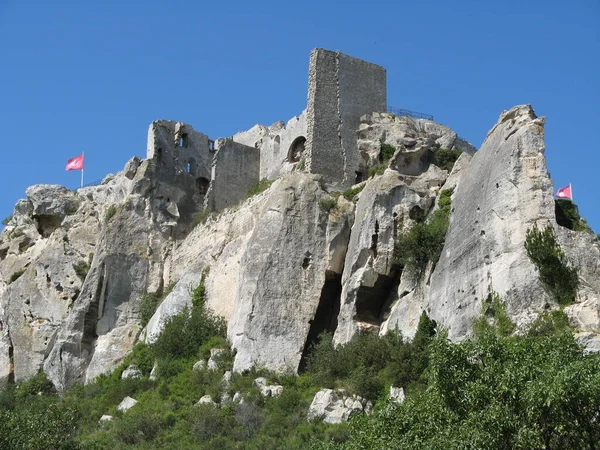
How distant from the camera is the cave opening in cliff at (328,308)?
35.9 m

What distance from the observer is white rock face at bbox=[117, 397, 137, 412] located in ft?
116

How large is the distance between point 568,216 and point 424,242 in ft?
15.9

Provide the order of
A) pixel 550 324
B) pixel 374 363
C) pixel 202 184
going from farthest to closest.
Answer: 1. pixel 202 184
2. pixel 374 363
3. pixel 550 324

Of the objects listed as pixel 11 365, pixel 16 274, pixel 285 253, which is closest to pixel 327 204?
pixel 285 253

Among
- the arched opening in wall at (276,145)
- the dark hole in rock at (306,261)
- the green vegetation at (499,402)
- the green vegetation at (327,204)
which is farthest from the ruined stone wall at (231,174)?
the green vegetation at (499,402)

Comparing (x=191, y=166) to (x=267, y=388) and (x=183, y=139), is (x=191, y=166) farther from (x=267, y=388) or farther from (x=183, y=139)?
(x=267, y=388)

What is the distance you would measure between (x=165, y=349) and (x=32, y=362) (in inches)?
420

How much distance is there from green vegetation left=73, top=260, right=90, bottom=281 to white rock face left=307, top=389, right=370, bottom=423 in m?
18.2

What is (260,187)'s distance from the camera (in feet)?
142

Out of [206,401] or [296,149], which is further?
[296,149]

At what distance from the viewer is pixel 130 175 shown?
46.5m

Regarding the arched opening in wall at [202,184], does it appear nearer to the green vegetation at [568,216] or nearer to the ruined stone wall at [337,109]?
the ruined stone wall at [337,109]

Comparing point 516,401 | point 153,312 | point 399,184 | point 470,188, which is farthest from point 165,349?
point 516,401

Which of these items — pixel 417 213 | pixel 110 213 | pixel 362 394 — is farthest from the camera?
pixel 110 213
